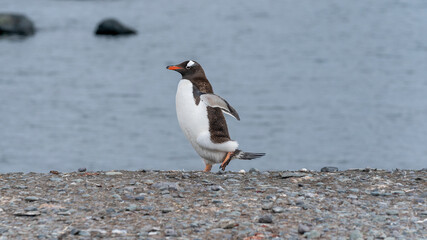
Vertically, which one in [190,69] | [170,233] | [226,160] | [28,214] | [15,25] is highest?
[15,25]

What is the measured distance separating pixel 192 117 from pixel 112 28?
57715mm

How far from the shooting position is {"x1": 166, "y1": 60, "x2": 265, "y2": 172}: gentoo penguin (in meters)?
10.3

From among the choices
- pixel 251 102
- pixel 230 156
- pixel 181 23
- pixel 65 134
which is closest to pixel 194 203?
pixel 230 156

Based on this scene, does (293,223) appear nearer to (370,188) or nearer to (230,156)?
(370,188)

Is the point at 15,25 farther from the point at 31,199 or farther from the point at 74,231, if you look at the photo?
the point at 74,231

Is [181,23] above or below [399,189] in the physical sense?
above

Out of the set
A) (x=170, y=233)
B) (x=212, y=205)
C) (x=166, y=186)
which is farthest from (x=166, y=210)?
(x=166, y=186)

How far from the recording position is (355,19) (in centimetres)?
9581

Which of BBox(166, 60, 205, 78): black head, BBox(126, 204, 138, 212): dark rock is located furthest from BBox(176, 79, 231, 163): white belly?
BBox(126, 204, 138, 212): dark rock

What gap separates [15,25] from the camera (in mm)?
62531

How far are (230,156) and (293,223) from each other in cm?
306

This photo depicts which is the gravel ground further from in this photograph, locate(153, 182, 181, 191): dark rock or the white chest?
the white chest

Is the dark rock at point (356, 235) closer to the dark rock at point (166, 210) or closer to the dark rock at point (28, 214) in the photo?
the dark rock at point (166, 210)

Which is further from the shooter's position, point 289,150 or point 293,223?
point 289,150
